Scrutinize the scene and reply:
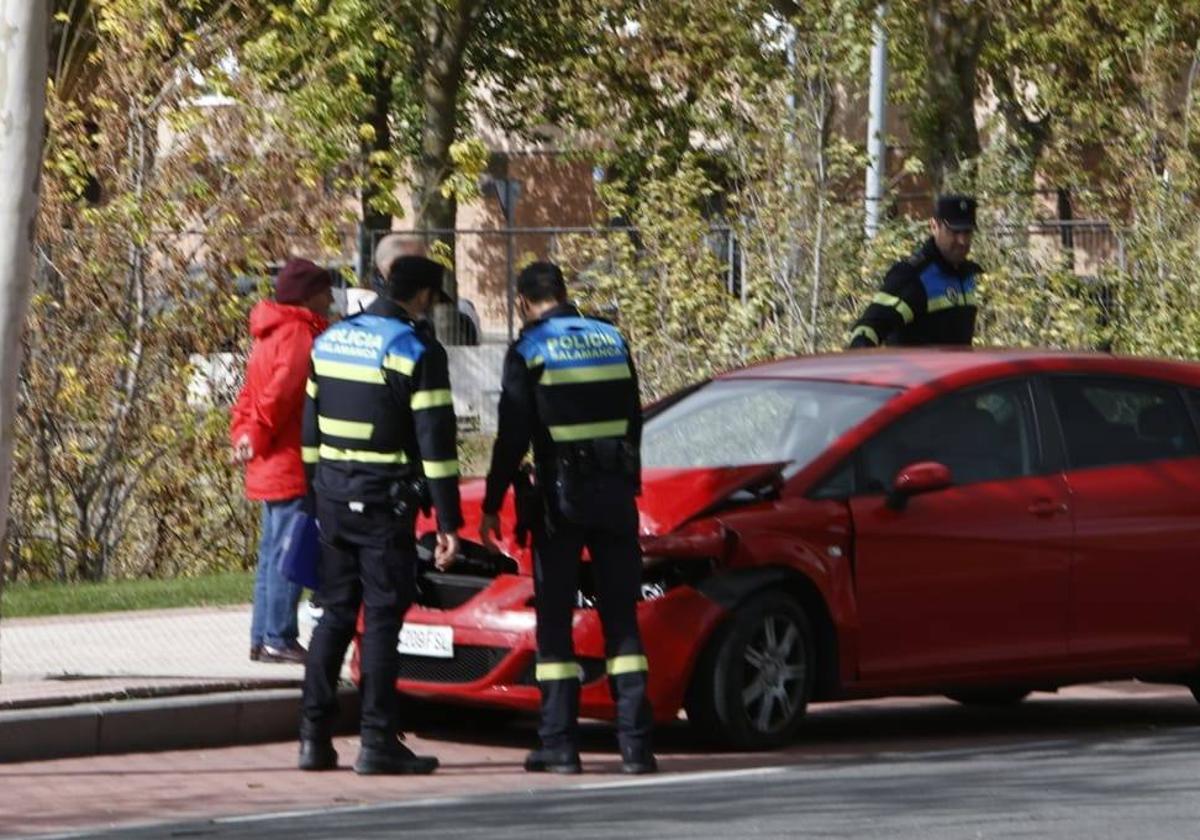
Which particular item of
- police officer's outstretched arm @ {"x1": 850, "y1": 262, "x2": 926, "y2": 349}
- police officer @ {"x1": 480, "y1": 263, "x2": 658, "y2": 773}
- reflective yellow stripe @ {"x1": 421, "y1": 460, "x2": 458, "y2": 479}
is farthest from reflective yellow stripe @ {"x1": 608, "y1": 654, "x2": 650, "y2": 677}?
police officer's outstretched arm @ {"x1": 850, "y1": 262, "x2": 926, "y2": 349}

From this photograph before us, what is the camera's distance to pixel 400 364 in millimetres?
10023

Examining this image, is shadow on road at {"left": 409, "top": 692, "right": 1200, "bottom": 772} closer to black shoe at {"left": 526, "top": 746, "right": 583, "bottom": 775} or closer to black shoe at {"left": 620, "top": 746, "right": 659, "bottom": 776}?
black shoe at {"left": 620, "top": 746, "right": 659, "bottom": 776}

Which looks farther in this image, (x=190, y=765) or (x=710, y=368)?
(x=710, y=368)

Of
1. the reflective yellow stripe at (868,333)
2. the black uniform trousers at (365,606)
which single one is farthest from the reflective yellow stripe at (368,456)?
the reflective yellow stripe at (868,333)

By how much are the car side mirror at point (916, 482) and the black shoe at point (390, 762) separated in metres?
2.09

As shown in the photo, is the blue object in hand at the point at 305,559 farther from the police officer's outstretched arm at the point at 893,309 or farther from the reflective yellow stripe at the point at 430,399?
the police officer's outstretched arm at the point at 893,309

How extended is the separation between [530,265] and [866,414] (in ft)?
5.21

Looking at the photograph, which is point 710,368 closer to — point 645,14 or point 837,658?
point 837,658

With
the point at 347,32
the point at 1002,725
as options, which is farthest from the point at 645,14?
the point at 1002,725

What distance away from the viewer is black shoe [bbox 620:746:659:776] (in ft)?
32.9

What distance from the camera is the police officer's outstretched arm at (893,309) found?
42.7 feet

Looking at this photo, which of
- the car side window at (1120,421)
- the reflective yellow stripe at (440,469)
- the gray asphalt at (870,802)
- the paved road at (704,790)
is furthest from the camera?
the car side window at (1120,421)

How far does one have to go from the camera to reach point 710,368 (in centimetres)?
1792

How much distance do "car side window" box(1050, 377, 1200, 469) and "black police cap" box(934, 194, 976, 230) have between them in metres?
1.58
